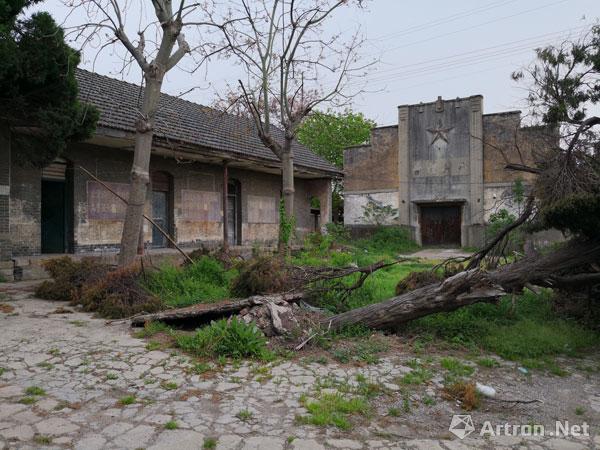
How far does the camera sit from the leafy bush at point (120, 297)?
23.4 feet

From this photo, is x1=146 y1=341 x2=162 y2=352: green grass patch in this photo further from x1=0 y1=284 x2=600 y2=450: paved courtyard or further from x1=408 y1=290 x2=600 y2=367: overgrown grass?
x1=408 y1=290 x2=600 y2=367: overgrown grass

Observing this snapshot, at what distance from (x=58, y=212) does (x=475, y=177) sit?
63.3ft

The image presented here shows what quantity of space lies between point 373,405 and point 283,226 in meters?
7.13

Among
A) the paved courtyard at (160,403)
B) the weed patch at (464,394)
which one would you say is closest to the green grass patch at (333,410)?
the paved courtyard at (160,403)

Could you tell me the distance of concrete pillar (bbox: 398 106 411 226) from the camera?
2547 centimetres

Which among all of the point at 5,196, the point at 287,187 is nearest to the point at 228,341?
the point at 287,187

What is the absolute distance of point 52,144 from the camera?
27.5ft

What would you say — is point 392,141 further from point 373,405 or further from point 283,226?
point 373,405

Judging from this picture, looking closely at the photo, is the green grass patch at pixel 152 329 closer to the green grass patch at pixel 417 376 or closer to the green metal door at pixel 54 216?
the green grass patch at pixel 417 376

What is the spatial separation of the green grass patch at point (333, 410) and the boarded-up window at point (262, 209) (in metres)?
14.0

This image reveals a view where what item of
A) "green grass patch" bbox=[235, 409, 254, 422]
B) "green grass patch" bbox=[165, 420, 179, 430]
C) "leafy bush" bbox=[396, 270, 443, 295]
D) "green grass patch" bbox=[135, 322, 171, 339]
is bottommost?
"green grass patch" bbox=[235, 409, 254, 422]

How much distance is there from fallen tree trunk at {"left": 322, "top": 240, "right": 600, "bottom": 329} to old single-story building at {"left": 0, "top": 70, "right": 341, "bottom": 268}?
6.72 meters

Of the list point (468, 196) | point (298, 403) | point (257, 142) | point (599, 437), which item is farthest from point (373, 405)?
point (468, 196)

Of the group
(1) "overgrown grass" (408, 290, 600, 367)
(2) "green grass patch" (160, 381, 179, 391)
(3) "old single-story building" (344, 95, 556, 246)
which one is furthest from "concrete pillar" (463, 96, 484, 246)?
(2) "green grass patch" (160, 381, 179, 391)
